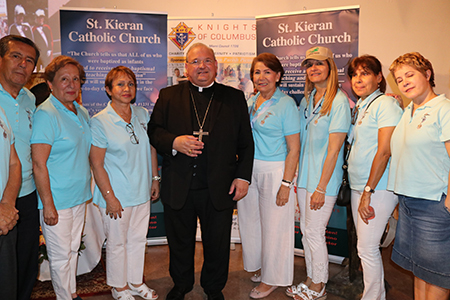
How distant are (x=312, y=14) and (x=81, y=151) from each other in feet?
9.41

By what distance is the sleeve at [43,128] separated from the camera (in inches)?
87.2

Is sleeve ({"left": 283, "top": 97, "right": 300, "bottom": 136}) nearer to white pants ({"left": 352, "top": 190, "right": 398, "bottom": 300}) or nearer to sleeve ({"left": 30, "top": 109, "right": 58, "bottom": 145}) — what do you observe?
white pants ({"left": 352, "top": 190, "right": 398, "bottom": 300})

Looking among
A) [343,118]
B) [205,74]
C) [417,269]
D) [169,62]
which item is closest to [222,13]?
[169,62]

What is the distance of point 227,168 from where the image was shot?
8.54 feet

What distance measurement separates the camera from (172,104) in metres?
2.65

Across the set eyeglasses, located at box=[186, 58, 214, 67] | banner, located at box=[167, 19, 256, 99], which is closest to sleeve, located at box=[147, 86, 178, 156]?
eyeglasses, located at box=[186, 58, 214, 67]

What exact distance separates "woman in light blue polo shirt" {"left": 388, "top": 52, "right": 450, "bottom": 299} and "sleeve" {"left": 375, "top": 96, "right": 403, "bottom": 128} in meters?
0.09

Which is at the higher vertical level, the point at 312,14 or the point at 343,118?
the point at 312,14

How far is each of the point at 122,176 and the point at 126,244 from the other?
610 mm

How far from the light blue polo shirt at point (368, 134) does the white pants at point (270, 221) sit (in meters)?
0.58

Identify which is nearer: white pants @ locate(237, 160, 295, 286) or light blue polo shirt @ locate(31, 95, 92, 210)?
light blue polo shirt @ locate(31, 95, 92, 210)

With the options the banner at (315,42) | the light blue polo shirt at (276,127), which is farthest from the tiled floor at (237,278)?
the light blue polo shirt at (276,127)

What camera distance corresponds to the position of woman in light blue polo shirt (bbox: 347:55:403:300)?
2352 mm

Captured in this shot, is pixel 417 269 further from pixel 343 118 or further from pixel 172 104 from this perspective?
pixel 172 104
